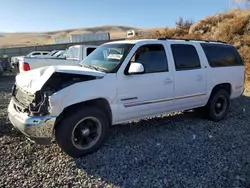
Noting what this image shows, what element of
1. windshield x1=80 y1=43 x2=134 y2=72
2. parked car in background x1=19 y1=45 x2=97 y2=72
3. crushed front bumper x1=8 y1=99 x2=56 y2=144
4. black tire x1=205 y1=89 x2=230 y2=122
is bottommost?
black tire x1=205 y1=89 x2=230 y2=122

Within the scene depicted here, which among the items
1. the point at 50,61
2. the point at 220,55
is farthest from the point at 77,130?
the point at 50,61

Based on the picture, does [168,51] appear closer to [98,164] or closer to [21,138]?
[98,164]

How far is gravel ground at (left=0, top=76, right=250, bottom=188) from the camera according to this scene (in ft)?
12.6

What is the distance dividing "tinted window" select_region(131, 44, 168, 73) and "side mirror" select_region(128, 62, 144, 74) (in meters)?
0.28

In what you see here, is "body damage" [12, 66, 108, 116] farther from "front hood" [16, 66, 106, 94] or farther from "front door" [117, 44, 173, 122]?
"front door" [117, 44, 173, 122]

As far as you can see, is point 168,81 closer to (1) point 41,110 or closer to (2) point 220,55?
(2) point 220,55

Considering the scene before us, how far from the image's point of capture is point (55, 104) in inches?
162

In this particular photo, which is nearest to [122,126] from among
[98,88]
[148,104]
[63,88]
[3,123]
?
[148,104]

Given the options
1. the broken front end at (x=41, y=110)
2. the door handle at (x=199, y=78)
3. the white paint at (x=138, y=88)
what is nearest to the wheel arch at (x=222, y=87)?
the white paint at (x=138, y=88)

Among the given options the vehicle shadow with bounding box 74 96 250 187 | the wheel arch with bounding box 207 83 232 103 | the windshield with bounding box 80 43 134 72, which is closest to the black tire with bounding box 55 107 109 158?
the vehicle shadow with bounding box 74 96 250 187

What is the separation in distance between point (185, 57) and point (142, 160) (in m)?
2.57

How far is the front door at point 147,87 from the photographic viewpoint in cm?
488

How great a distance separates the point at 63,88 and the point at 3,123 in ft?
8.98

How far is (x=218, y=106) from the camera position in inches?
265
